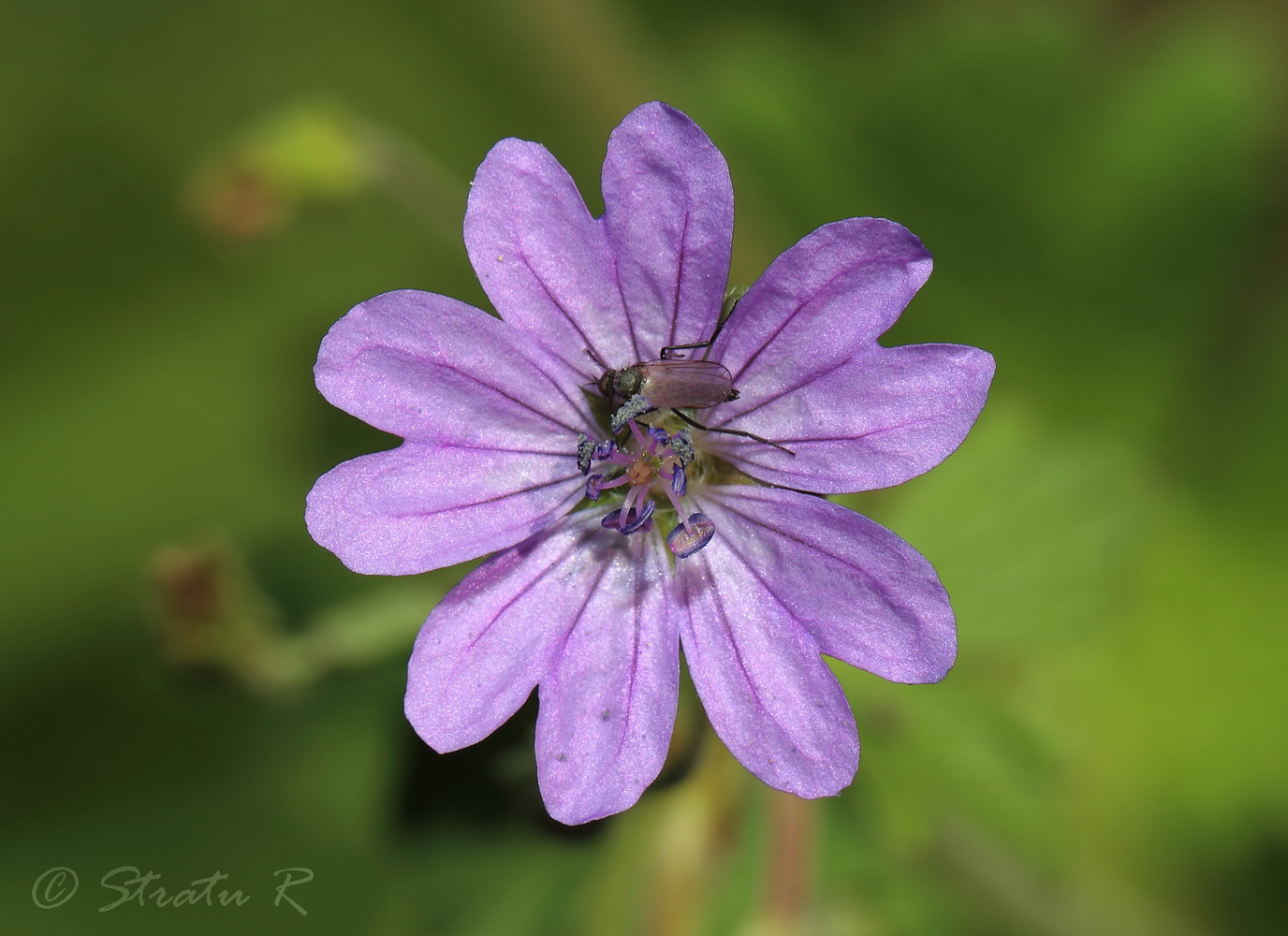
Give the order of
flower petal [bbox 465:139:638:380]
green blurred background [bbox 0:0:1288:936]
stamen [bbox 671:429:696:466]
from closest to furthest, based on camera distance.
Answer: flower petal [bbox 465:139:638:380] → stamen [bbox 671:429:696:466] → green blurred background [bbox 0:0:1288:936]

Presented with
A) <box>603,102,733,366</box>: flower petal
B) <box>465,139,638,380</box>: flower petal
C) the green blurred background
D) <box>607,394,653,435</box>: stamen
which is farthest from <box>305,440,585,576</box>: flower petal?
the green blurred background

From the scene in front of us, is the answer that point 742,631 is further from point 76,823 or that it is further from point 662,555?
point 76,823

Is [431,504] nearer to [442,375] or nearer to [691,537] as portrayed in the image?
[442,375]

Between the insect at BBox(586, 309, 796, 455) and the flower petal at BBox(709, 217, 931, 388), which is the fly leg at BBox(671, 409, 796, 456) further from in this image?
the flower petal at BBox(709, 217, 931, 388)

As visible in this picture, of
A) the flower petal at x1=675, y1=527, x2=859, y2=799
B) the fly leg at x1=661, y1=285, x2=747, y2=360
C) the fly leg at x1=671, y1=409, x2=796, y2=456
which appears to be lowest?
the flower petal at x1=675, y1=527, x2=859, y2=799

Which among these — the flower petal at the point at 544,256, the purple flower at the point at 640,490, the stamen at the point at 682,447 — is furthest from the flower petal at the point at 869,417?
the flower petal at the point at 544,256

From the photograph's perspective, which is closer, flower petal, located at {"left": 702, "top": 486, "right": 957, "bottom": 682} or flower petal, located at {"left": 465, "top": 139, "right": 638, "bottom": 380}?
flower petal, located at {"left": 702, "top": 486, "right": 957, "bottom": 682}

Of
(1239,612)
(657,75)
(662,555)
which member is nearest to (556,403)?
(662,555)
